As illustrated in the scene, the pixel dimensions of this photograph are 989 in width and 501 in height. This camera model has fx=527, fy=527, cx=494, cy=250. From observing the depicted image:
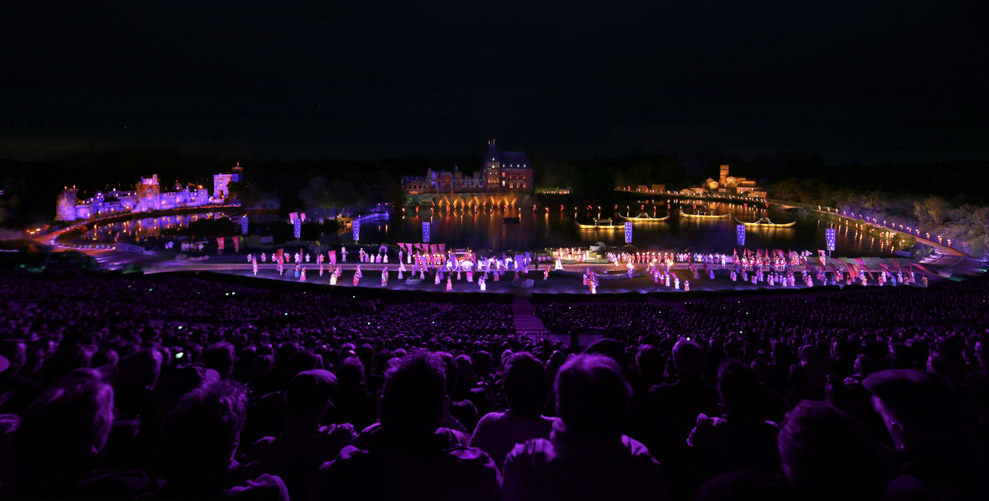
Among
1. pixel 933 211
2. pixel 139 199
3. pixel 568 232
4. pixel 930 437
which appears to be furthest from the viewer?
pixel 139 199

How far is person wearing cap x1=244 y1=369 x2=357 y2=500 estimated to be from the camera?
119 inches

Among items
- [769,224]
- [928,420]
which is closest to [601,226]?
[769,224]

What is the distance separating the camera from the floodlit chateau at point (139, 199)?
82.1 metres

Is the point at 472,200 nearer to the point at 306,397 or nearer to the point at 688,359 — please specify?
the point at 688,359

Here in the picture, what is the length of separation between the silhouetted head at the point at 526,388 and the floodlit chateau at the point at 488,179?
12588 cm

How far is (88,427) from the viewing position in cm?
230

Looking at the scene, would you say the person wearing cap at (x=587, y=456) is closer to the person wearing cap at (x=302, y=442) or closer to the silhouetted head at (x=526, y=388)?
the silhouetted head at (x=526, y=388)

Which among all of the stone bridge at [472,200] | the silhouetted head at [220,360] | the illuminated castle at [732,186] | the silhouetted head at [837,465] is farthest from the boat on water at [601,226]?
the silhouetted head at [837,465]

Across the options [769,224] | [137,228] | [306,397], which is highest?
[769,224]

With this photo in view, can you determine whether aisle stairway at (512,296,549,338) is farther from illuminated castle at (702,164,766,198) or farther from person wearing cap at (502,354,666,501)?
illuminated castle at (702,164,766,198)

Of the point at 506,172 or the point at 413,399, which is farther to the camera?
the point at 506,172

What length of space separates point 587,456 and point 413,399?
2.62ft

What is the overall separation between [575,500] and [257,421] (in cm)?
309

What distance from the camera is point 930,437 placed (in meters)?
2.52
